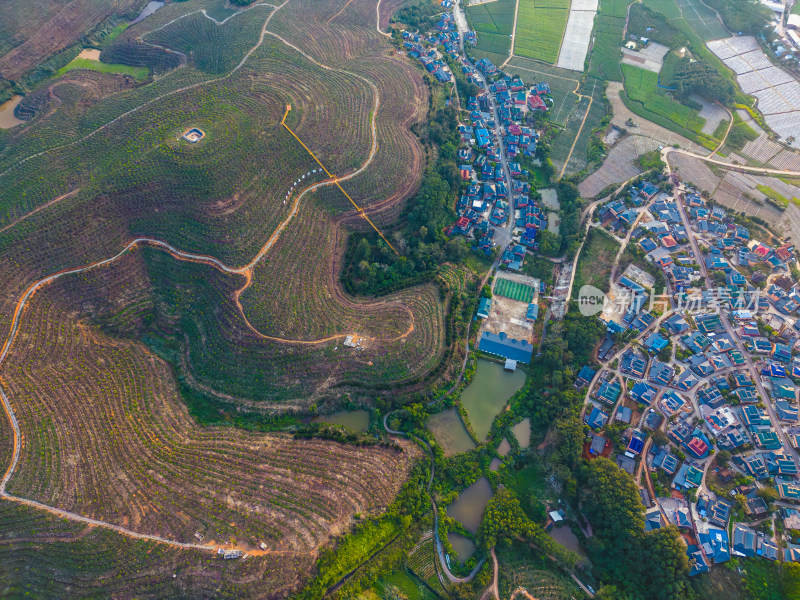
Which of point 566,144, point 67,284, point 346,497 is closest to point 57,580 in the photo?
point 346,497

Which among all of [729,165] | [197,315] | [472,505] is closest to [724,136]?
[729,165]

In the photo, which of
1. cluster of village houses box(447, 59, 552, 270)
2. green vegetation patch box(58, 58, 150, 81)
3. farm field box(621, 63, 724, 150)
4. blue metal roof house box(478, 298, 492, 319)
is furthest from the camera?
farm field box(621, 63, 724, 150)

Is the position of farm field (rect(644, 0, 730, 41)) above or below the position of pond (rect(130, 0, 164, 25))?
above

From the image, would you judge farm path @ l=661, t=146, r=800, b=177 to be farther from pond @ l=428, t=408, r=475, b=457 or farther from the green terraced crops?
pond @ l=428, t=408, r=475, b=457

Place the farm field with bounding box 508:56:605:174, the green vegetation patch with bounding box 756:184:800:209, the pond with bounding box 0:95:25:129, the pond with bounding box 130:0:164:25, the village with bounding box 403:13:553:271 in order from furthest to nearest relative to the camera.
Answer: the pond with bounding box 130:0:164:25, the farm field with bounding box 508:56:605:174, the pond with bounding box 0:95:25:129, the green vegetation patch with bounding box 756:184:800:209, the village with bounding box 403:13:553:271

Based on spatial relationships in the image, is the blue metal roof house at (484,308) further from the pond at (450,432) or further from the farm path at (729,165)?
the farm path at (729,165)

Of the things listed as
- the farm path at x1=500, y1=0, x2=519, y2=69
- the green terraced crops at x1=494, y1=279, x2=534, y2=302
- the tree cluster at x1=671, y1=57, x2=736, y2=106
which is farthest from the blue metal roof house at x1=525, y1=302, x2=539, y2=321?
the tree cluster at x1=671, y1=57, x2=736, y2=106

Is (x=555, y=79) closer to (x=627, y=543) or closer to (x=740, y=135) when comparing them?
(x=740, y=135)
